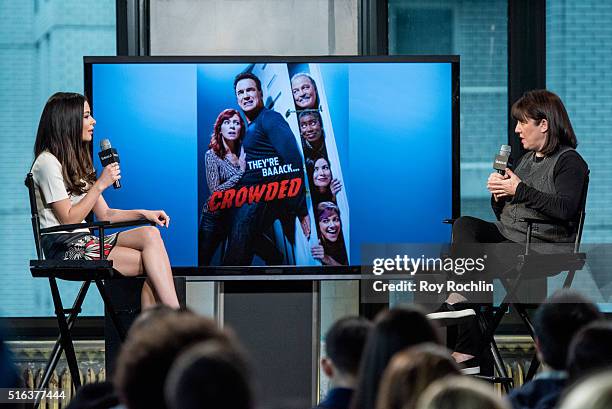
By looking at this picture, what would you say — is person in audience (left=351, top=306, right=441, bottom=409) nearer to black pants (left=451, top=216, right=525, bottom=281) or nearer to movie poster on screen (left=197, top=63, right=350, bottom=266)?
black pants (left=451, top=216, right=525, bottom=281)

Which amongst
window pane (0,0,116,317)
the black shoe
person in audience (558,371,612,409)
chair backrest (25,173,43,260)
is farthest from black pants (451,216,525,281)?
person in audience (558,371,612,409)

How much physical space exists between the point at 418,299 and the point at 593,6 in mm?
2074

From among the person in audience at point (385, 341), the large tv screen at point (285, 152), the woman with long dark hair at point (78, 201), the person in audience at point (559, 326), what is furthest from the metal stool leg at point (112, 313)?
the person in audience at point (385, 341)

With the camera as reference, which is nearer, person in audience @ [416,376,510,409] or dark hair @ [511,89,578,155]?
person in audience @ [416,376,510,409]

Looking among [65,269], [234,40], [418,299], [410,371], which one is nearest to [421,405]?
[410,371]

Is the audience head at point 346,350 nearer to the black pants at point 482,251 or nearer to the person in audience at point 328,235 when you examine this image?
the black pants at point 482,251

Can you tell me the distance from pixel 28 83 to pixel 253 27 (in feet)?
4.18

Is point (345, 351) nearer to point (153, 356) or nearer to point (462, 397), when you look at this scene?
point (153, 356)

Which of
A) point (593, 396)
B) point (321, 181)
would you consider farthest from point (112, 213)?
point (593, 396)

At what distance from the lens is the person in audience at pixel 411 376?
60.2 inches

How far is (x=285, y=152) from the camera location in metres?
5.33

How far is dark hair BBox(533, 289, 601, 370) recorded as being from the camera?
8.30ft

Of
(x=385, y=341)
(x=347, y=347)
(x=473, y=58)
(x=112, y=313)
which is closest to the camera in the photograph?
(x=385, y=341)

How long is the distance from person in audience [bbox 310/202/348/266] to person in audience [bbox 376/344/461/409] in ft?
12.1
